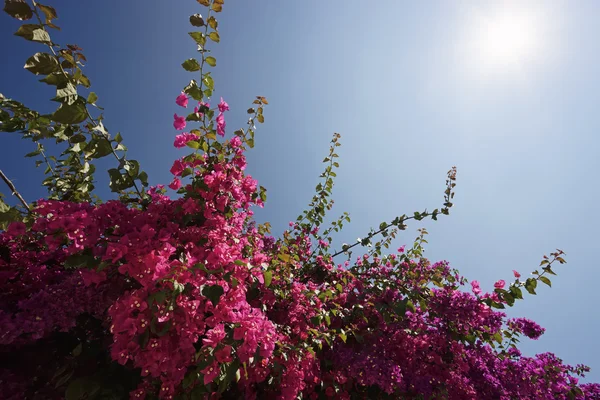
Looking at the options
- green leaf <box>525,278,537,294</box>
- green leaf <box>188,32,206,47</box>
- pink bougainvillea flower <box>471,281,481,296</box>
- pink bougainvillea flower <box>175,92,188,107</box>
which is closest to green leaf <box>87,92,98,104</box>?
pink bougainvillea flower <box>175,92,188,107</box>

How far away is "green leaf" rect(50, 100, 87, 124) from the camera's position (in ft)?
6.16

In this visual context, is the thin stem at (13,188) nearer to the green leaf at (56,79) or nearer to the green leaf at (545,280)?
the green leaf at (56,79)

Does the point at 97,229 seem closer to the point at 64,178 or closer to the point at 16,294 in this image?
the point at 16,294

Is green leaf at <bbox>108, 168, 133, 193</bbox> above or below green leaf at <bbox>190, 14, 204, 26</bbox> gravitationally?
below

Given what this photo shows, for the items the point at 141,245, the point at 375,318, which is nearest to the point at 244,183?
the point at 141,245

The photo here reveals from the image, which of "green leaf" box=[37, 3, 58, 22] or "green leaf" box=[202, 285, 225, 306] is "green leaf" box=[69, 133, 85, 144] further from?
"green leaf" box=[202, 285, 225, 306]

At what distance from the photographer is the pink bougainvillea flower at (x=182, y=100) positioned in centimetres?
255

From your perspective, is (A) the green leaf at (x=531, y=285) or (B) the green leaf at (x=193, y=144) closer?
(B) the green leaf at (x=193, y=144)

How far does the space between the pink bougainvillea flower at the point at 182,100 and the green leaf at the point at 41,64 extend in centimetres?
86

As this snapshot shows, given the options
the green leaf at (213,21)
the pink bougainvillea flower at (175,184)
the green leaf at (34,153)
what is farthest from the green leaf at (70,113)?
the green leaf at (34,153)

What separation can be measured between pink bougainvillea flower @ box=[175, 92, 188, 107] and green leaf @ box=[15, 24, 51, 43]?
3.11 feet

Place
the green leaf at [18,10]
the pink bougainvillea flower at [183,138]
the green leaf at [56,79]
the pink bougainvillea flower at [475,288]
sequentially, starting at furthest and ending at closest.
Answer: the pink bougainvillea flower at [475,288], the pink bougainvillea flower at [183,138], the green leaf at [56,79], the green leaf at [18,10]

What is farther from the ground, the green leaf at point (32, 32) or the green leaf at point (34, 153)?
the green leaf at point (34, 153)

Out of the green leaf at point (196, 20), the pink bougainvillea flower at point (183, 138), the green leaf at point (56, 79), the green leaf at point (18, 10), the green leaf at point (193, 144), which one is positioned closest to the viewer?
the green leaf at point (18, 10)
